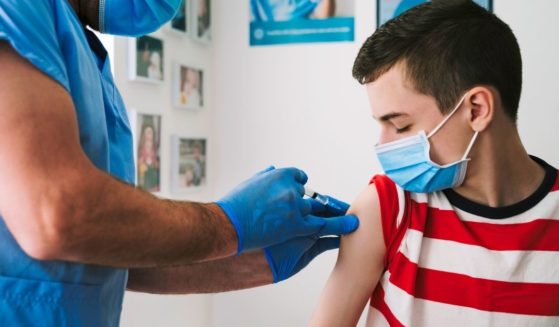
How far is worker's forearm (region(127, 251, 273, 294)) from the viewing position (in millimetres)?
1239

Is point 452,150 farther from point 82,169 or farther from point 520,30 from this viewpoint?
point 520,30

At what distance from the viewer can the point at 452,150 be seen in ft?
3.73

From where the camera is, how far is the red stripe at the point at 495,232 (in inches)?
44.3

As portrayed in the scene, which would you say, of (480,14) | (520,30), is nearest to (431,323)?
(480,14)

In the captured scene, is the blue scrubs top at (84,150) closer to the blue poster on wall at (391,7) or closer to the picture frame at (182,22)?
the picture frame at (182,22)

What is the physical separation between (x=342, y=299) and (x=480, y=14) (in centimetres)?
66

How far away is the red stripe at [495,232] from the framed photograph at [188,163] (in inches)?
61.5

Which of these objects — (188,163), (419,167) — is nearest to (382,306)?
(419,167)

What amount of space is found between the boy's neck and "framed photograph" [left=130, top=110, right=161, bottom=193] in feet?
4.64

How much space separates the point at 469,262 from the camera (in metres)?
1.12

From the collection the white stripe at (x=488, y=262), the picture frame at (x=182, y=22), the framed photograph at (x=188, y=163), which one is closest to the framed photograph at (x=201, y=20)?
the picture frame at (x=182, y=22)

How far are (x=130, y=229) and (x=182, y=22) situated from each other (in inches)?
77.4

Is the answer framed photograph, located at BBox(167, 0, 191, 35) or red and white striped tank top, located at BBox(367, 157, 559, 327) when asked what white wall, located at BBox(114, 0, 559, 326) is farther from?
red and white striped tank top, located at BBox(367, 157, 559, 327)

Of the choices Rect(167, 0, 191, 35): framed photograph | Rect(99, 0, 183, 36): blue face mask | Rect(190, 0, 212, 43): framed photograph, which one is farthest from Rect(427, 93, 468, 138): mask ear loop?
Rect(190, 0, 212, 43): framed photograph
